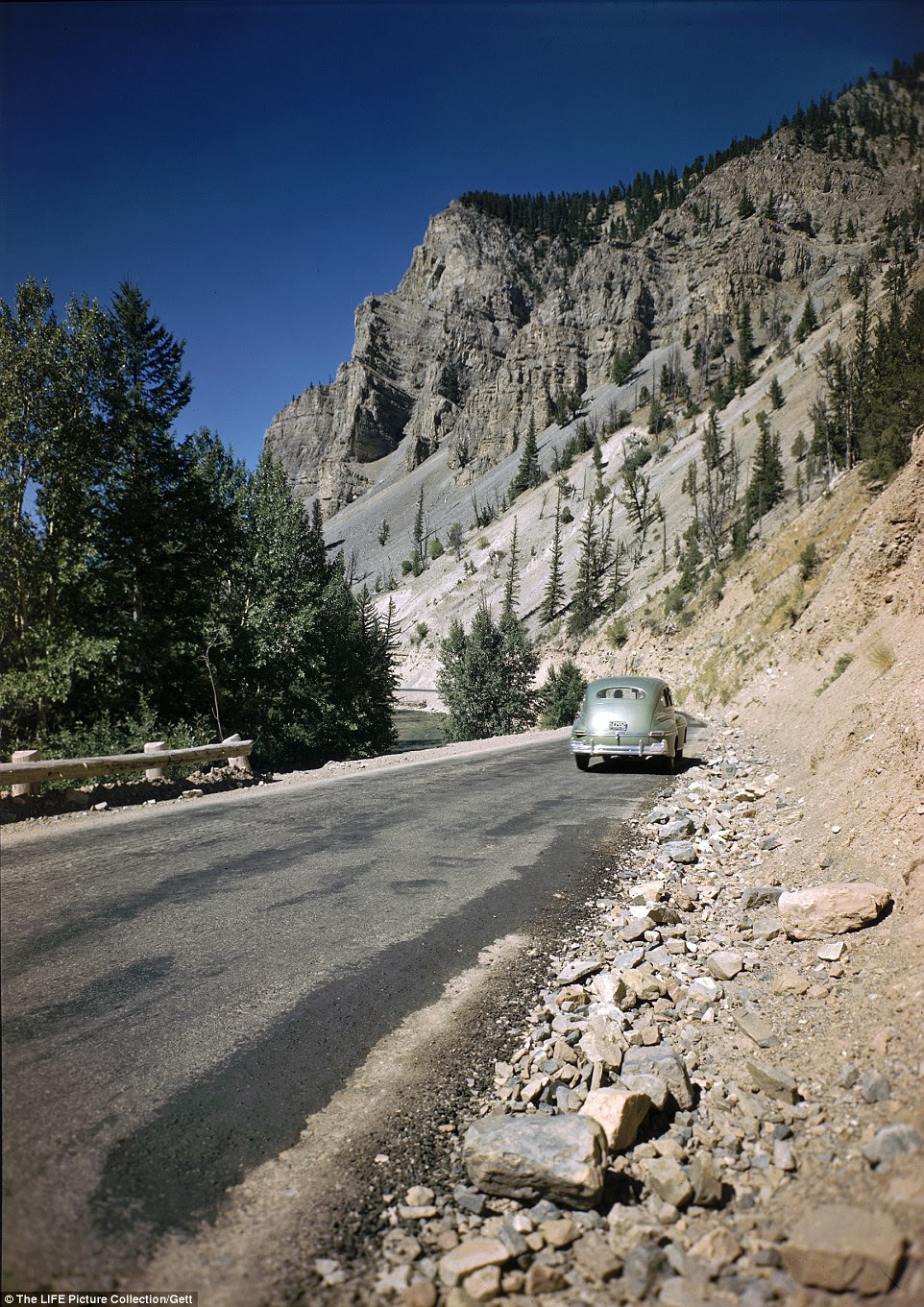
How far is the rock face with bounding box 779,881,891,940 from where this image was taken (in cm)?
396

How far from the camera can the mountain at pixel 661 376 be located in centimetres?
8288

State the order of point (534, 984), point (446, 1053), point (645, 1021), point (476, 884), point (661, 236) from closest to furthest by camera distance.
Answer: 1. point (446, 1053)
2. point (645, 1021)
3. point (534, 984)
4. point (476, 884)
5. point (661, 236)

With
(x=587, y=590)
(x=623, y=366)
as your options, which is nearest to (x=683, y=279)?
(x=623, y=366)

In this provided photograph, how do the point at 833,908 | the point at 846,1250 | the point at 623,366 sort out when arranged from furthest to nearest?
the point at 623,366 < the point at 833,908 < the point at 846,1250

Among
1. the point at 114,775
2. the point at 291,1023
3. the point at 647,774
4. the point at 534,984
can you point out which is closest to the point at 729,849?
the point at 534,984

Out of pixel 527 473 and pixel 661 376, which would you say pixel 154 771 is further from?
pixel 661 376

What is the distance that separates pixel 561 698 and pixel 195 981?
3656cm

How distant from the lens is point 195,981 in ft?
11.9

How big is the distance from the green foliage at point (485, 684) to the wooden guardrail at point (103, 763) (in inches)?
986

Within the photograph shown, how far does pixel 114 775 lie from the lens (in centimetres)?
995

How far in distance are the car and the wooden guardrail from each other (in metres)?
6.77

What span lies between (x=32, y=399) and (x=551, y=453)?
13123cm

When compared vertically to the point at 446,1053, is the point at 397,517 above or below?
above

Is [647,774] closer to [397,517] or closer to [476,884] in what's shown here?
[476,884]
